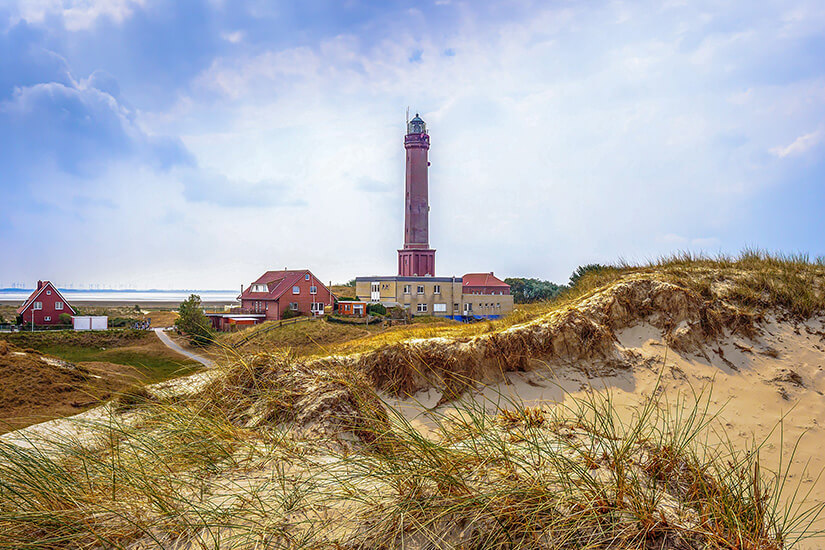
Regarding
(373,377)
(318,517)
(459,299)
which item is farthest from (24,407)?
(459,299)

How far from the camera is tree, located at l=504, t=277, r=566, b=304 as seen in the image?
47.1 m

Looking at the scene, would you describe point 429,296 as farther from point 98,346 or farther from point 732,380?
point 732,380

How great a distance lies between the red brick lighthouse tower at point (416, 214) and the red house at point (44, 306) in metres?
25.9

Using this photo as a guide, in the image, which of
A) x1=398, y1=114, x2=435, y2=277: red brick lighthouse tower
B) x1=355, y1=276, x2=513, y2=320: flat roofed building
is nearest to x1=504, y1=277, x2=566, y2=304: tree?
x1=355, y1=276, x2=513, y2=320: flat roofed building

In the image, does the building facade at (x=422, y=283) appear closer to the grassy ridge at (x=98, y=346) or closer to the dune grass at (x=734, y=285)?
the grassy ridge at (x=98, y=346)

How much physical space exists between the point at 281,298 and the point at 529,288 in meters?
28.3

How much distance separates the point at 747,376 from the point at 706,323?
1.20 metres

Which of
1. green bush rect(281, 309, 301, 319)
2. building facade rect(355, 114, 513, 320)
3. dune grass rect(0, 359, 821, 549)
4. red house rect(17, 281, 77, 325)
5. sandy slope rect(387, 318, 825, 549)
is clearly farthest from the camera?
building facade rect(355, 114, 513, 320)

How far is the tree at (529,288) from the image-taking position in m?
47.1

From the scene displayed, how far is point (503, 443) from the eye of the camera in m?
2.89

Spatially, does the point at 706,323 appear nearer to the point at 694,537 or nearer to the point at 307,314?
the point at 694,537

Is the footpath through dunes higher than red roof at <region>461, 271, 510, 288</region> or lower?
lower

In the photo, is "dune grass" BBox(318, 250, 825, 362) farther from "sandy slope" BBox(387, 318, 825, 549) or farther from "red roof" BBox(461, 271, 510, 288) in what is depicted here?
"red roof" BBox(461, 271, 510, 288)

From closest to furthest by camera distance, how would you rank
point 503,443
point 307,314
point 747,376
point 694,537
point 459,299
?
point 694,537, point 503,443, point 747,376, point 307,314, point 459,299
